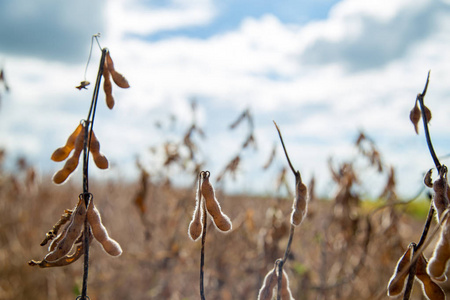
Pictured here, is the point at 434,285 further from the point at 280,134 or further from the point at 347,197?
the point at 347,197

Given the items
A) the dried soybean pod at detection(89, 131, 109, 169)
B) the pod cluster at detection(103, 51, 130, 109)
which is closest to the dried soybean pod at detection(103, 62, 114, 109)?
the pod cluster at detection(103, 51, 130, 109)

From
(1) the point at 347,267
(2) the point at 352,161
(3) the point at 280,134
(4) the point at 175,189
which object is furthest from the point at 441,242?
(4) the point at 175,189

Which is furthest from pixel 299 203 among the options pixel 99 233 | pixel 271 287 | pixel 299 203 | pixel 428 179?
pixel 99 233

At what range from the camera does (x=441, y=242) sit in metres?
0.99

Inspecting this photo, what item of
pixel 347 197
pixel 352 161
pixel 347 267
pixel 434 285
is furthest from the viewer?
pixel 347 267

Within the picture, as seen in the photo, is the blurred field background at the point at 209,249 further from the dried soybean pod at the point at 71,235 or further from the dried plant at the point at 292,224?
the dried soybean pod at the point at 71,235

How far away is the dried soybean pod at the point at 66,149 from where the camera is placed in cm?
132

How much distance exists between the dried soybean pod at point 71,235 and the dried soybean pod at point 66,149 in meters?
0.24

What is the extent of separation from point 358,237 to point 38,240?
3.77m

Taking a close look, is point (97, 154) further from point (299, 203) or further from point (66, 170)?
point (299, 203)

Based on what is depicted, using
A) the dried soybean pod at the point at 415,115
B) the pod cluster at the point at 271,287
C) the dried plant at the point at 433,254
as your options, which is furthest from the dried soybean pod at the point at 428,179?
the pod cluster at the point at 271,287

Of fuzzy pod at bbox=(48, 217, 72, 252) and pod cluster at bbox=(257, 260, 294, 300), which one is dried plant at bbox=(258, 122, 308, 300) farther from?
fuzzy pod at bbox=(48, 217, 72, 252)

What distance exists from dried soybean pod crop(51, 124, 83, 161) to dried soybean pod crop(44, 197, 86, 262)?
0.24 meters

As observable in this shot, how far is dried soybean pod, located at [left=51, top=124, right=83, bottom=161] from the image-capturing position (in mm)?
1316
